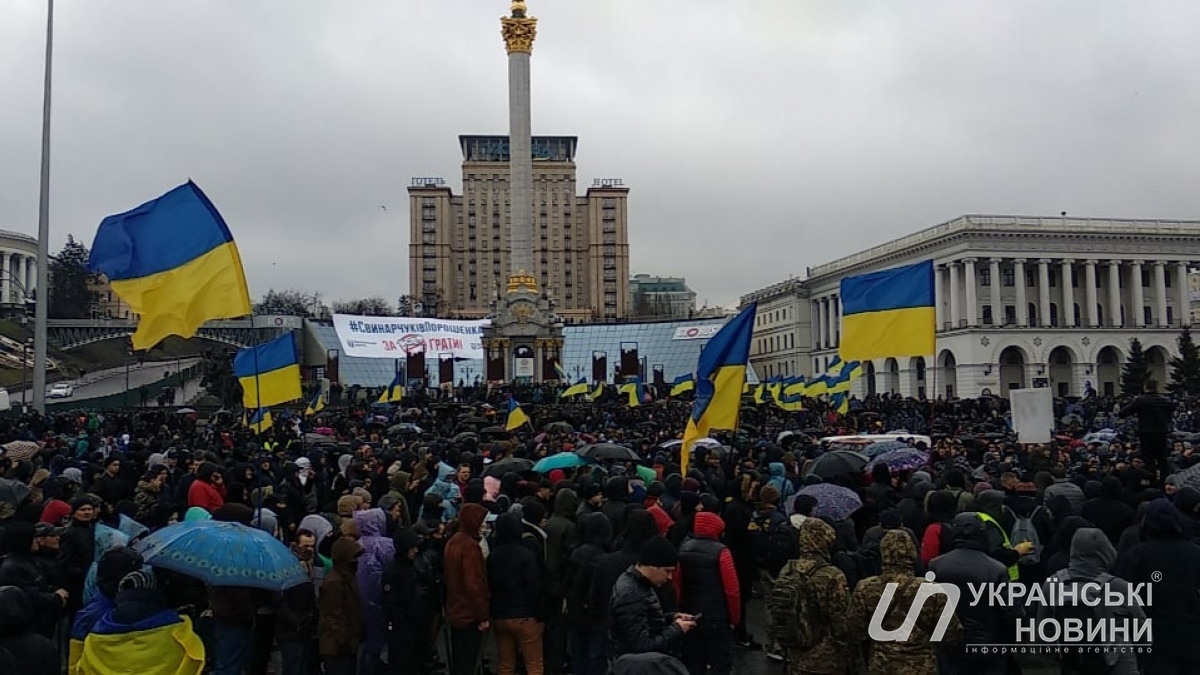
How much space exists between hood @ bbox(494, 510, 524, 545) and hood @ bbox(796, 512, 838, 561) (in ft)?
7.41

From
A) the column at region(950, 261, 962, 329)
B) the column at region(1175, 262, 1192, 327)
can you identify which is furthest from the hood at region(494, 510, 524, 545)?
the column at region(1175, 262, 1192, 327)

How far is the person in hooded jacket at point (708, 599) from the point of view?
6.45 m

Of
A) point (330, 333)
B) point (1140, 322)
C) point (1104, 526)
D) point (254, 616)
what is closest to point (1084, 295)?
point (1140, 322)

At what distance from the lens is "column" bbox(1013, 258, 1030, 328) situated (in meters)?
64.1

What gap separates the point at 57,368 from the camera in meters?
68.8

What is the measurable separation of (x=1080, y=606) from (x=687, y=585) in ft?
7.71

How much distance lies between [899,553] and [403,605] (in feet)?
11.9

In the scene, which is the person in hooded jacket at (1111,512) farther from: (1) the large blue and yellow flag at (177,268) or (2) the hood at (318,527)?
(1) the large blue and yellow flag at (177,268)

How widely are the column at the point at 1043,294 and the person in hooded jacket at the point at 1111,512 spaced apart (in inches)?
2407

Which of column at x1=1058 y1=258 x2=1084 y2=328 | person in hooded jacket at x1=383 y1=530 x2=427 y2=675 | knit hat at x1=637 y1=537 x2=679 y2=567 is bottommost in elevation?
person in hooded jacket at x1=383 y1=530 x2=427 y2=675

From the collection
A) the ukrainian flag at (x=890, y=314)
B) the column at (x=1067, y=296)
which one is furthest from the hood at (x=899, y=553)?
the column at (x=1067, y=296)

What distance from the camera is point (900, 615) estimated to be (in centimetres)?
548

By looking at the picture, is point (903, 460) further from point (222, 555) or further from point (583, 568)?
point (222, 555)

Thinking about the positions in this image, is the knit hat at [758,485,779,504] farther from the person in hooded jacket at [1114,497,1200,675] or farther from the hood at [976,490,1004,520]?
the person in hooded jacket at [1114,497,1200,675]
